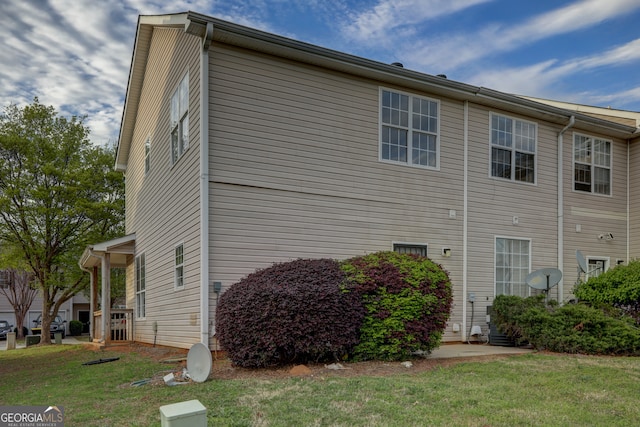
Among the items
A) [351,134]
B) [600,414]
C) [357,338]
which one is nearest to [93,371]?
[357,338]

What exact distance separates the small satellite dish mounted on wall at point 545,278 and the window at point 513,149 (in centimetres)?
246

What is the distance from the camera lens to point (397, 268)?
7664 mm

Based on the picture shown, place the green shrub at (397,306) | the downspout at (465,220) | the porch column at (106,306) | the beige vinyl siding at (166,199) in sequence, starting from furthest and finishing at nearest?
the porch column at (106,306) < the downspout at (465,220) < the beige vinyl siding at (166,199) < the green shrub at (397,306)

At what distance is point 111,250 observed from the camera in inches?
560

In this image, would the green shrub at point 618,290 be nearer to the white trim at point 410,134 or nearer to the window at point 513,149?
the window at point 513,149

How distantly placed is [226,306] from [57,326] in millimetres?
28338

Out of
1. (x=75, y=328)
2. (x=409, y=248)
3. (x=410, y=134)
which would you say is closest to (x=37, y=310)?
(x=75, y=328)

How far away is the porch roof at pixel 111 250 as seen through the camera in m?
13.4

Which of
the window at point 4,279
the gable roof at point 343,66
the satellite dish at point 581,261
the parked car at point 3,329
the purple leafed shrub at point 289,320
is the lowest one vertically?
the parked car at point 3,329

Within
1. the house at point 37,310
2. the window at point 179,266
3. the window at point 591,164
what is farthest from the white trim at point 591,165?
the house at point 37,310

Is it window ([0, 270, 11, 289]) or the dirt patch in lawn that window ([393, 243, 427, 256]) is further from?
window ([0, 270, 11, 289])

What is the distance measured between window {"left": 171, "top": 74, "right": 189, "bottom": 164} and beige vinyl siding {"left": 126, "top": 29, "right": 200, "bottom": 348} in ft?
0.79

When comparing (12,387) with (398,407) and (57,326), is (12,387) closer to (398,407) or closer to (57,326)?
(398,407)

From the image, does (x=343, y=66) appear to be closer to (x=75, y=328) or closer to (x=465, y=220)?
(x=465, y=220)
